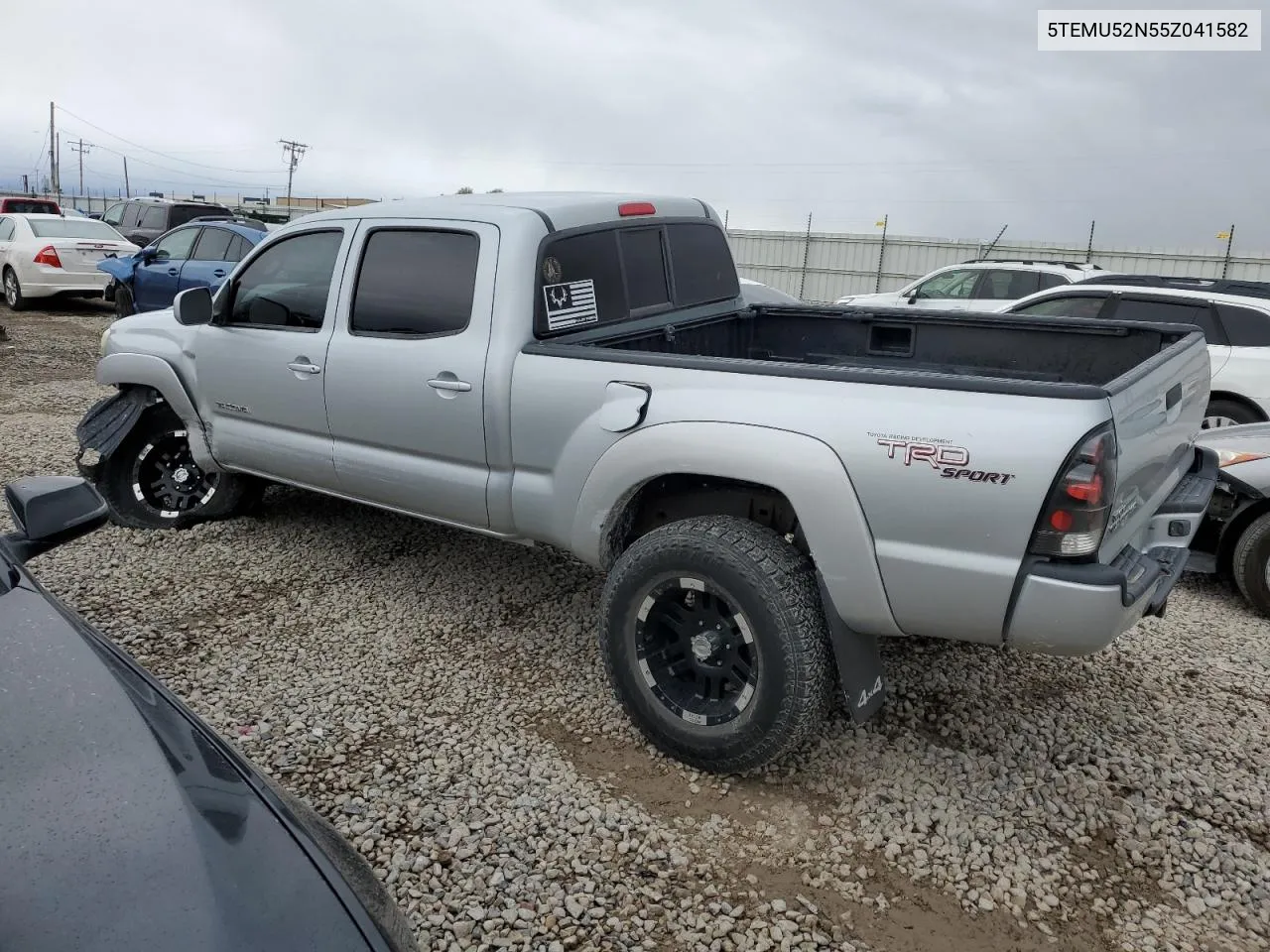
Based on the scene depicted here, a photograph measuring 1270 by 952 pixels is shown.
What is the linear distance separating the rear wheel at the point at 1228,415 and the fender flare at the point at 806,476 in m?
5.84

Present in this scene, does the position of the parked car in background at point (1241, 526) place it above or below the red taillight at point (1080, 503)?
below

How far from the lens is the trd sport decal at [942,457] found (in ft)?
8.48

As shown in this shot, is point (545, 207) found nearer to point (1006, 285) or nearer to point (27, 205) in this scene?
point (1006, 285)

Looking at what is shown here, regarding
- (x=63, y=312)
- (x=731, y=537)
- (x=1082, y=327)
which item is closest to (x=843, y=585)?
(x=731, y=537)

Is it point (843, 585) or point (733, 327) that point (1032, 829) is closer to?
point (843, 585)

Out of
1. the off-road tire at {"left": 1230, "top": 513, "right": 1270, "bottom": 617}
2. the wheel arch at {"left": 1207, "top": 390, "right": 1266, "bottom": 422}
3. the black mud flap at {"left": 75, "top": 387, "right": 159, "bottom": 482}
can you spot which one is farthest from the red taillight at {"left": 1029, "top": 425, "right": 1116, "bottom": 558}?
the wheel arch at {"left": 1207, "top": 390, "right": 1266, "bottom": 422}

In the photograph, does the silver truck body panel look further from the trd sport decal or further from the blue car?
the blue car

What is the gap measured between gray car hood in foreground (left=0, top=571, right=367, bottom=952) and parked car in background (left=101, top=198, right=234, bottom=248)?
1781cm

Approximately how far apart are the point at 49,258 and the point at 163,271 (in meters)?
3.59

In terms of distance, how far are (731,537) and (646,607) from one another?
416mm

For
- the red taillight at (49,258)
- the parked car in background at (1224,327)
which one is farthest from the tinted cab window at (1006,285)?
the red taillight at (49,258)

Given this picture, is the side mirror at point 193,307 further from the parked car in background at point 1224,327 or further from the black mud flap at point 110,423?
the parked car in background at point 1224,327

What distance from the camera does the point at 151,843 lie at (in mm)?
1568

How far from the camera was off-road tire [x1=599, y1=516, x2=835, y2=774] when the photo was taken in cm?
296
